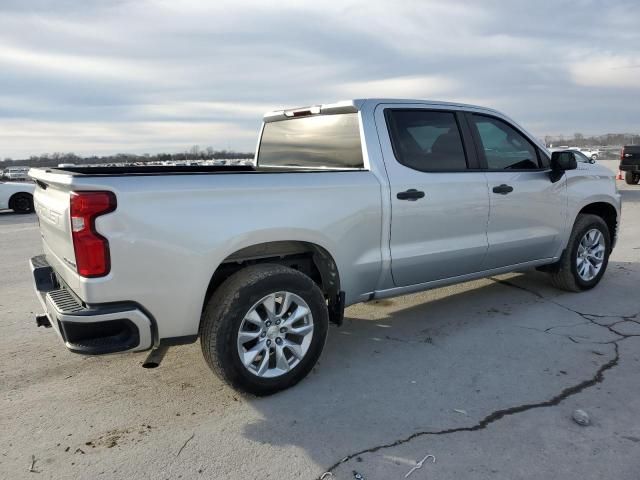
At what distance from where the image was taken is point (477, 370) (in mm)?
3646

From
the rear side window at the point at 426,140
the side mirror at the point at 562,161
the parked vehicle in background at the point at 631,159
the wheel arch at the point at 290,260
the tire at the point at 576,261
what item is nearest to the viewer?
the wheel arch at the point at 290,260

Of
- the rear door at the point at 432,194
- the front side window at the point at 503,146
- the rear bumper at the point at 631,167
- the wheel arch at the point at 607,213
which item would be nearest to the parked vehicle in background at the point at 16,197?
the rear door at the point at 432,194

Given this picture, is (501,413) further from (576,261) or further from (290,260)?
(576,261)

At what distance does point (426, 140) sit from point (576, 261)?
7.82 ft

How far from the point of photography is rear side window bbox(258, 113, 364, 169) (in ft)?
12.9

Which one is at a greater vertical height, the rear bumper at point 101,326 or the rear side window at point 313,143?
the rear side window at point 313,143

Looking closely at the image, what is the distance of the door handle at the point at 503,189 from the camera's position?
14.5ft

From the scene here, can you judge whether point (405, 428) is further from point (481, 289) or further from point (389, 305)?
point (481, 289)

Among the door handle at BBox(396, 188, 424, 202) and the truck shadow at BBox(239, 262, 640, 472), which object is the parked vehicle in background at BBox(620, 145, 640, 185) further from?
the door handle at BBox(396, 188, 424, 202)

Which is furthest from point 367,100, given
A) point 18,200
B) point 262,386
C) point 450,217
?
point 18,200

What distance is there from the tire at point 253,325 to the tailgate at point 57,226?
0.81m

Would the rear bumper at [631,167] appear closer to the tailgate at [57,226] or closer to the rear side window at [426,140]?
the rear side window at [426,140]

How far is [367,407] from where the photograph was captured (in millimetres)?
3164

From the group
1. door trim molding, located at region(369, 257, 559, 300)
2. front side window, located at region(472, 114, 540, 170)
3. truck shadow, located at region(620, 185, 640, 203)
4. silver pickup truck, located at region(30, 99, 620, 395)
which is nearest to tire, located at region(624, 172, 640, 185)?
truck shadow, located at region(620, 185, 640, 203)
